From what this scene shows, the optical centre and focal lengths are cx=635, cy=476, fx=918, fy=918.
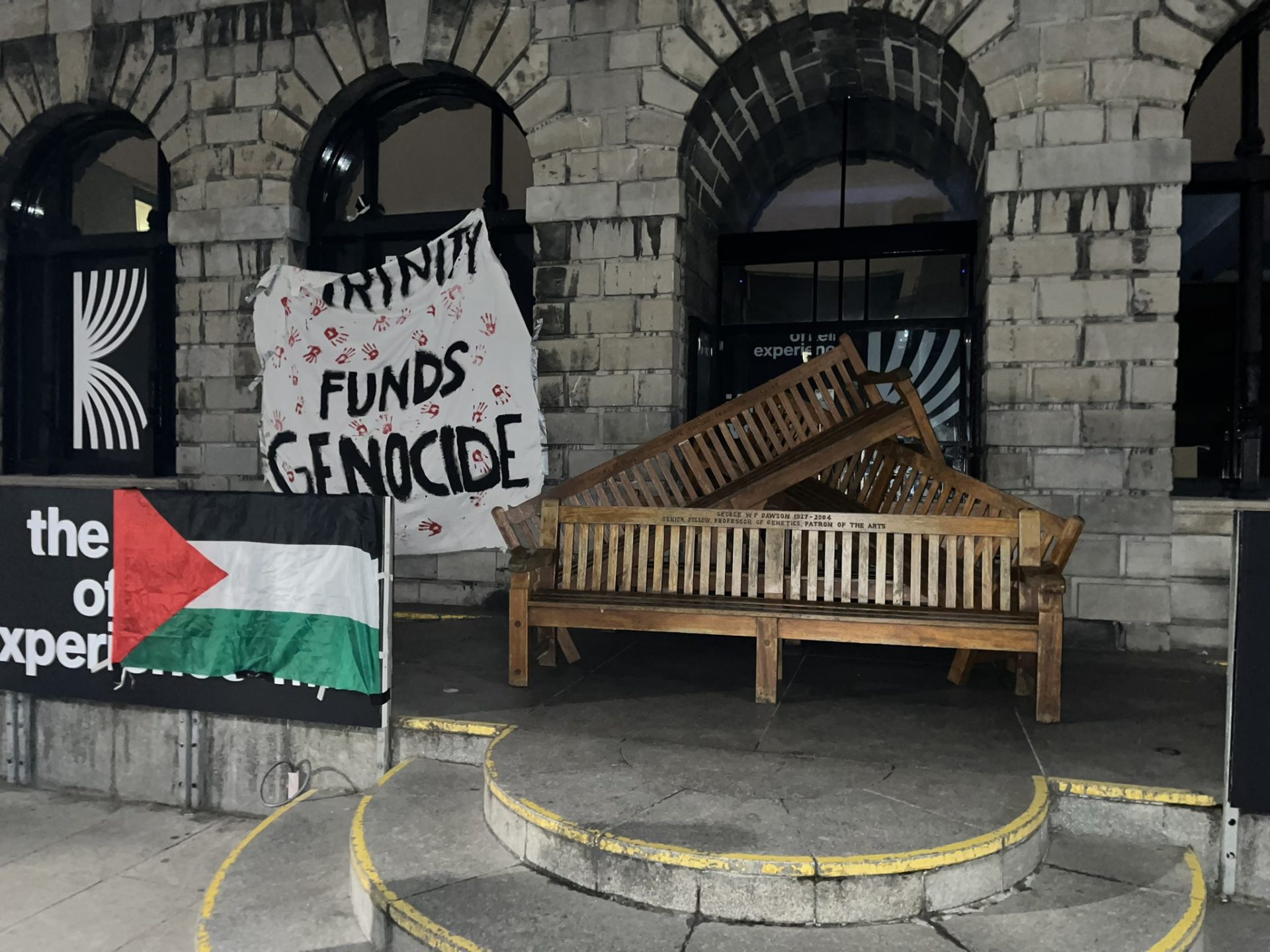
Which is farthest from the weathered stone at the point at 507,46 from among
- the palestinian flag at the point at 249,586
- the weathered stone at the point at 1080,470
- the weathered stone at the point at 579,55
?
the weathered stone at the point at 1080,470

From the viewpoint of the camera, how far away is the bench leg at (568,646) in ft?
20.8

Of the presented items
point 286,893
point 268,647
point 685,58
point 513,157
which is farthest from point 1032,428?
point 286,893

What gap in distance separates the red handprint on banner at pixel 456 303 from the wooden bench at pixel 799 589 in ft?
10.4

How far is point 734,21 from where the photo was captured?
7.65 m

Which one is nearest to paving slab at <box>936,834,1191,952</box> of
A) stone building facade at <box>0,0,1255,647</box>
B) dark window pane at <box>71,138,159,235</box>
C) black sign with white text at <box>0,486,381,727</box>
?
stone building facade at <box>0,0,1255,647</box>

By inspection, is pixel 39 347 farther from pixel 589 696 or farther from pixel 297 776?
pixel 589 696

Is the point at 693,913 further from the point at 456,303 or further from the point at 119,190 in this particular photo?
the point at 119,190

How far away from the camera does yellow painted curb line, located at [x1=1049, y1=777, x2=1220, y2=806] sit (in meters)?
4.06

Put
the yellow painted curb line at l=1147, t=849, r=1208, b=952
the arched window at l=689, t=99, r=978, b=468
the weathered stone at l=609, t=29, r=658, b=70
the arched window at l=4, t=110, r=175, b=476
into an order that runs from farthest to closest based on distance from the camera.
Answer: the arched window at l=4, t=110, r=175, b=476 < the arched window at l=689, t=99, r=978, b=468 < the weathered stone at l=609, t=29, r=658, b=70 < the yellow painted curb line at l=1147, t=849, r=1208, b=952

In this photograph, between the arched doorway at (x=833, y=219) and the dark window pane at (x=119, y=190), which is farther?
the dark window pane at (x=119, y=190)

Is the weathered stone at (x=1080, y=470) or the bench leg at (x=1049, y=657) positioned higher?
the weathered stone at (x=1080, y=470)

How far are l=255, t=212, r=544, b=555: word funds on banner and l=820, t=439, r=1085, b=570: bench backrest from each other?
2.75m

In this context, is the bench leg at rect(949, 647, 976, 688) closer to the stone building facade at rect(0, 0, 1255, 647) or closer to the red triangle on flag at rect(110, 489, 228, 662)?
the stone building facade at rect(0, 0, 1255, 647)

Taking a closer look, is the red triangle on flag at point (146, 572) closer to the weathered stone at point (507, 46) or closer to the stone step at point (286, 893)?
the stone step at point (286, 893)
